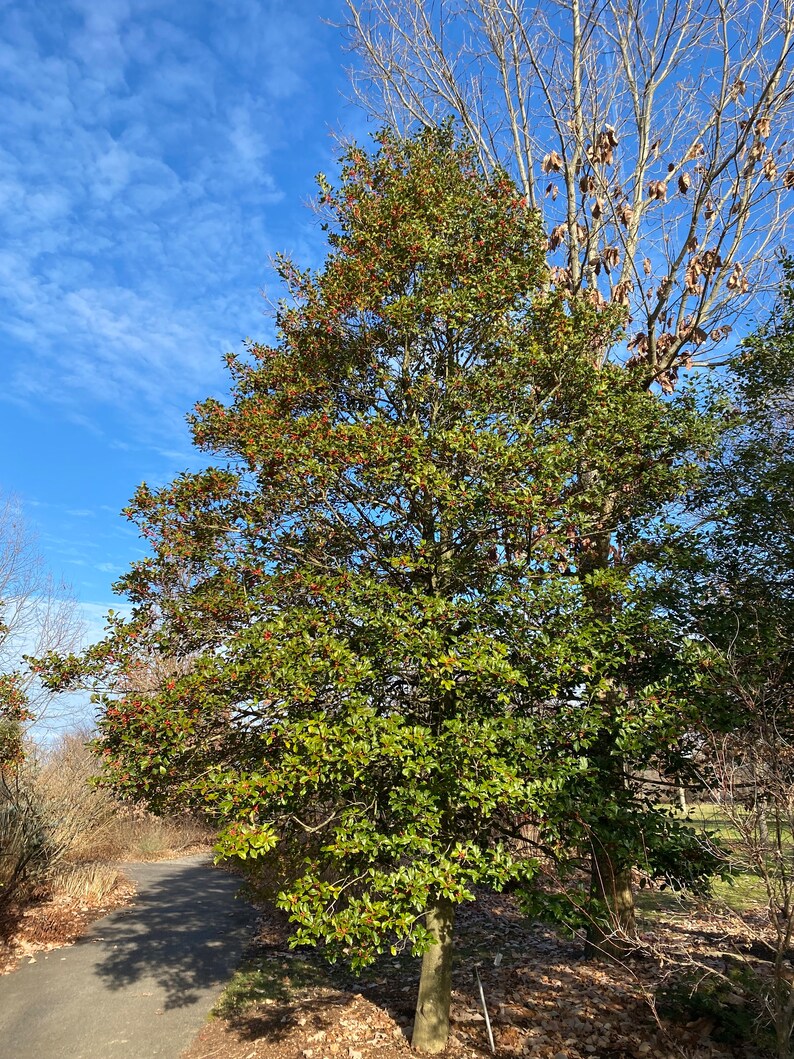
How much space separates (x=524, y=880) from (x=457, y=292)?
6.78m

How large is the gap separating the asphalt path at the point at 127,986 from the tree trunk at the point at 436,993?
10.7 feet

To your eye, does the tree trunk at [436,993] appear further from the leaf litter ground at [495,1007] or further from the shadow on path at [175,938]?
the shadow on path at [175,938]

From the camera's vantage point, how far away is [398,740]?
5.27 meters

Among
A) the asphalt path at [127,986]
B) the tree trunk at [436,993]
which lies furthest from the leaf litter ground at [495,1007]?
the asphalt path at [127,986]

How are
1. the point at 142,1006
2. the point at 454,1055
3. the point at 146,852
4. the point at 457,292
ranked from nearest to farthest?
the point at 454,1055, the point at 457,292, the point at 142,1006, the point at 146,852

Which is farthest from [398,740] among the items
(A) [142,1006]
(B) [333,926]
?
(A) [142,1006]

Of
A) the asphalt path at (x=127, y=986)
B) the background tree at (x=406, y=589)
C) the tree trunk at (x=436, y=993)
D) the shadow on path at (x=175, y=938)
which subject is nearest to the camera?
the background tree at (x=406, y=589)

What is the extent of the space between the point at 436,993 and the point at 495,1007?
169 centimetres

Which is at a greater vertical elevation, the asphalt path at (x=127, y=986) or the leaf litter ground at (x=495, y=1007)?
the leaf litter ground at (x=495, y=1007)

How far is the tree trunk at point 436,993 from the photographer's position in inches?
282

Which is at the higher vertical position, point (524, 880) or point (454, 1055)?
point (524, 880)

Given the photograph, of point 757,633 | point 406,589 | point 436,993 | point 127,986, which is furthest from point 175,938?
point 757,633

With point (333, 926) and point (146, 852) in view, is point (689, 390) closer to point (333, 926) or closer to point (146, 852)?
point (333, 926)

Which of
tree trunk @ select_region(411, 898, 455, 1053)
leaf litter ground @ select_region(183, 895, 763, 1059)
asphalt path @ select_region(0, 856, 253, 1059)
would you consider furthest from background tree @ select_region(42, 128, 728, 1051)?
asphalt path @ select_region(0, 856, 253, 1059)
